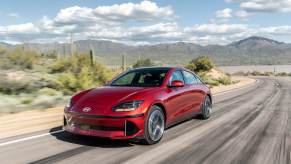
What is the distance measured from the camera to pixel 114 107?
6.58 meters

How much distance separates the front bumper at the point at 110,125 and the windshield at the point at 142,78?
1426 mm

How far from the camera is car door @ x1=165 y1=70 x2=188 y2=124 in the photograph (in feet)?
25.5

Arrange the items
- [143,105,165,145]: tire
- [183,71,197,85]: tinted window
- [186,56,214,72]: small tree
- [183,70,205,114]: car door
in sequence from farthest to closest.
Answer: [186,56,214,72]: small tree
[183,71,197,85]: tinted window
[183,70,205,114]: car door
[143,105,165,145]: tire

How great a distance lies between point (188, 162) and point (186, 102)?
3.00 m

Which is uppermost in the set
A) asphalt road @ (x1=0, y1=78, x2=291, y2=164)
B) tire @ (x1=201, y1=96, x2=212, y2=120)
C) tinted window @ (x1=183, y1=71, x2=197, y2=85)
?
tinted window @ (x1=183, y1=71, x2=197, y2=85)

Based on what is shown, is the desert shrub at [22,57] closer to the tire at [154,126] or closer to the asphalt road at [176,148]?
the asphalt road at [176,148]

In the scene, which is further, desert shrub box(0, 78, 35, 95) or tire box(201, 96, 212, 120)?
desert shrub box(0, 78, 35, 95)

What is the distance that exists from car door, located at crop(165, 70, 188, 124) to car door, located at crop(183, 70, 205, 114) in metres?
0.32

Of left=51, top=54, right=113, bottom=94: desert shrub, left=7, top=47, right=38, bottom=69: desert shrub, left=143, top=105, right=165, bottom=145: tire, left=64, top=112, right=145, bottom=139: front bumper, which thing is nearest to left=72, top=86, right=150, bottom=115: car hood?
left=64, top=112, right=145, bottom=139: front bumper

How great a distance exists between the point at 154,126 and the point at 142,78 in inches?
65.1

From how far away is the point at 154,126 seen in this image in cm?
707

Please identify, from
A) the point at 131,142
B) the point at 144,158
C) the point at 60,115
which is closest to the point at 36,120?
the point at 60,115

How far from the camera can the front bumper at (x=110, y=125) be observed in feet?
21.1

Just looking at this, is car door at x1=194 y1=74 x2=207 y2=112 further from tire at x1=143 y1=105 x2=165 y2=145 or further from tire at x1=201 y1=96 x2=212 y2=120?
tire at x1=143 y1=105 x2=165 y2=145
